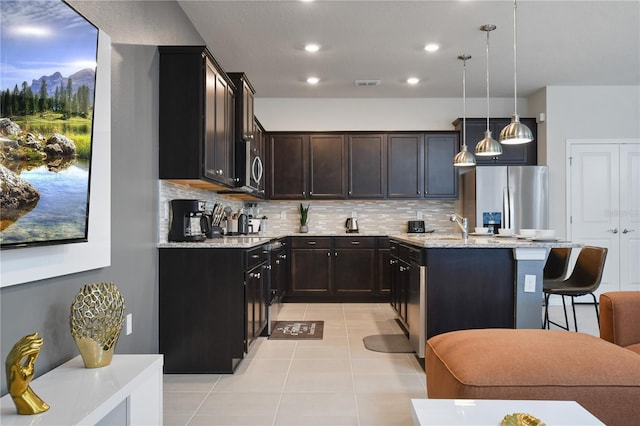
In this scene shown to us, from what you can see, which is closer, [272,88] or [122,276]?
[122,276]

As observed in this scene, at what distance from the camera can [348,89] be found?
6.27 meters

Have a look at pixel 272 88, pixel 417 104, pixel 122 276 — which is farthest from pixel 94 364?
pixel 417 104

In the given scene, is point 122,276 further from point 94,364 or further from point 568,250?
point 568,250

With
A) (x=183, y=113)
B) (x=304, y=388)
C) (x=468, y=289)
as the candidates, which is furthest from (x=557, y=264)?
(x=183, y=113)

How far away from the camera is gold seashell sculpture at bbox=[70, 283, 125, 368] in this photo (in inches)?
74.7

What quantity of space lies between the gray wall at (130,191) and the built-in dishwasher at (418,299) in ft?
6.47

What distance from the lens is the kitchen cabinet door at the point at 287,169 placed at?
256 inches

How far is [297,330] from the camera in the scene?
4.66m

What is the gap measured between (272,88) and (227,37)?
71.6 inches

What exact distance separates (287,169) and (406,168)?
1.73 meters

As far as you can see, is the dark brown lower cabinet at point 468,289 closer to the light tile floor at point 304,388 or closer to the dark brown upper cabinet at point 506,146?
the light tile floor at point 304,388

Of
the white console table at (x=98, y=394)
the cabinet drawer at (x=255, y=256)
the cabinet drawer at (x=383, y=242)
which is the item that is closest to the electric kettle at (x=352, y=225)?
the cabinet drawer at (x=383, y=242)

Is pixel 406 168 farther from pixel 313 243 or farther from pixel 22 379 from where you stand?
pixel 22 379

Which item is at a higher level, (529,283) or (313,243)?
(313,243)
